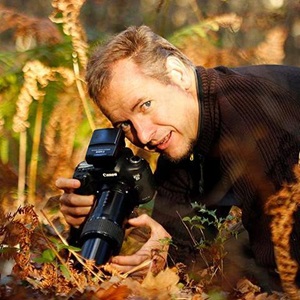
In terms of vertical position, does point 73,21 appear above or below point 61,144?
above

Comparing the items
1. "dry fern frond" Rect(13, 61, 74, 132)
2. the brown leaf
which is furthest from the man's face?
the brown leaf

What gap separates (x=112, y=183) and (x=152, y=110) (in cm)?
41

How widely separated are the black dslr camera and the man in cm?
8

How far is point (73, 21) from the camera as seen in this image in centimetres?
347

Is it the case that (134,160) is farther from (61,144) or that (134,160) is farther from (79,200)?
(61,144)

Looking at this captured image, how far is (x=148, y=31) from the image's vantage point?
323 cm

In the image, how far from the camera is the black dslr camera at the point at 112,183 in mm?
2381

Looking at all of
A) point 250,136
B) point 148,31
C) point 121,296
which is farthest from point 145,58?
point 121,296

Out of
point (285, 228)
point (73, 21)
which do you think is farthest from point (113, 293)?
point (73, 21)

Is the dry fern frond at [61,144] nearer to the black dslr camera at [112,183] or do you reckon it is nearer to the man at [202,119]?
the man at [202,119]

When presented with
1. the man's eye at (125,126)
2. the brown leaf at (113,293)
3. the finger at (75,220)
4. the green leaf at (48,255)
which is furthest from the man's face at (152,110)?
the brown leaf at (113,293)

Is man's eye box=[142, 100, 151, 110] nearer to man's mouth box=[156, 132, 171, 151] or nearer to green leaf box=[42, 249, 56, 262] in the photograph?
man's mouth box=[156, 132, 171, 151]

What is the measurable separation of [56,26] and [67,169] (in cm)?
90

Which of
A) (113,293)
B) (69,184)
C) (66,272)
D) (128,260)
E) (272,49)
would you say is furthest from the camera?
(272,49)
